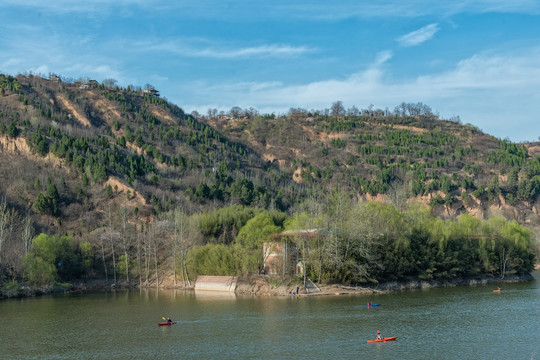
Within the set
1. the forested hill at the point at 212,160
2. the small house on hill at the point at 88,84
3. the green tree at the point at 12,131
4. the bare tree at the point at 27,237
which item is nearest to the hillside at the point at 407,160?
the forested hill at the point at 212,160

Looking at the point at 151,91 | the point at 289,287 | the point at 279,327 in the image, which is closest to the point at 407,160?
the point at 151,91

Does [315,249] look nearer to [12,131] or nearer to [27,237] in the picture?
[27,237]

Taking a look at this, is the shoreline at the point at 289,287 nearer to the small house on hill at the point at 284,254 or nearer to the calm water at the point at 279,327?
the small house on hill at the point at 284,254

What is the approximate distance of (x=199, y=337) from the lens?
3922 centimetres

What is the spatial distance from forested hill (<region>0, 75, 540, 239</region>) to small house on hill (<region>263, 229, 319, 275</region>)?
110 feet

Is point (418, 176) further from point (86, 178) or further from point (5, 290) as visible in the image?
point (5, 290)

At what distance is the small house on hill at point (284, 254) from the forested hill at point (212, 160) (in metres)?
33.4

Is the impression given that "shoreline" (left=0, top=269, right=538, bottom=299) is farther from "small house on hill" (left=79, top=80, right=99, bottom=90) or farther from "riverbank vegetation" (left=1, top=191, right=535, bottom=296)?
"small house on hill" (left=79, top=80, right=99, bottom=90)

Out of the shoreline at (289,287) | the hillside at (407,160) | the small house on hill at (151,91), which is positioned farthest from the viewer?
the small house on hill at (151,91)

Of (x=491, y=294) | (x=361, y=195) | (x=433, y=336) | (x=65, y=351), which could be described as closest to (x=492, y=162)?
(x=361, y=195)

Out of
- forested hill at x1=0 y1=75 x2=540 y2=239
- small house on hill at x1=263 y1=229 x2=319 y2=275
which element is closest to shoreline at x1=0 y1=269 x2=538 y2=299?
small house on hill at x1=263 y1=229 x2=319 y2=275

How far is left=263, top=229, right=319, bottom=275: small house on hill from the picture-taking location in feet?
212

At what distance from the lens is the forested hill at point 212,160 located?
101 meters

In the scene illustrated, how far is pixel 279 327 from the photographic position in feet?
138
